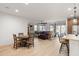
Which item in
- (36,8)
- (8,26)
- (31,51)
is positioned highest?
(36,8)

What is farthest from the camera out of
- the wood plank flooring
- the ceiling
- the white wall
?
the white wall

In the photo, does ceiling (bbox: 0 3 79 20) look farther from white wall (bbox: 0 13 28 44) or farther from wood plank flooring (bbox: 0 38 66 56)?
wood plank flooring (bbox: 0 38 66 56)

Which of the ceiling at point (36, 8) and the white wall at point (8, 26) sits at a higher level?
the ceiling at point (36, 8)

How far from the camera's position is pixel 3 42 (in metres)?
7.80

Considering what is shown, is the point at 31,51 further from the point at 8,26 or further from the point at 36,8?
the point at 8,26

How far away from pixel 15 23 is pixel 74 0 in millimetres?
7354

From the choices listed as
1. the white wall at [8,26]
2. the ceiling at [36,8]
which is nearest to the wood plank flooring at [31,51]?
the white wall at [8,26]

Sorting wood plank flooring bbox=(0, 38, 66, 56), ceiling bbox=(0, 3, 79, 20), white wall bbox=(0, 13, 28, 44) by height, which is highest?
ceiling bbox=(0, 3, 79, 20)

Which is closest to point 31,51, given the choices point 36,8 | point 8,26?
point 36,8

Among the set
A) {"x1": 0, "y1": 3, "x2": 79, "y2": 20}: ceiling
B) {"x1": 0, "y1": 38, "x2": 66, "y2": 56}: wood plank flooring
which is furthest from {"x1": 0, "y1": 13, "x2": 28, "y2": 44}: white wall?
{"x1": 0, "y1": 38, "x2": 66, "y2": 56}: wood plank flooring

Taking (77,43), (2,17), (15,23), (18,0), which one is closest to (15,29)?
(15,23)

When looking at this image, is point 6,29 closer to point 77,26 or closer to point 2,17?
point 2,17

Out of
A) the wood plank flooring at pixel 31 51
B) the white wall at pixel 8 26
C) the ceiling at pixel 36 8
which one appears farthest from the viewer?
the white wall at pixel 8 26

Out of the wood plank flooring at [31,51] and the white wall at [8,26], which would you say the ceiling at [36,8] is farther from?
the wood plank flooring at [31,51]
